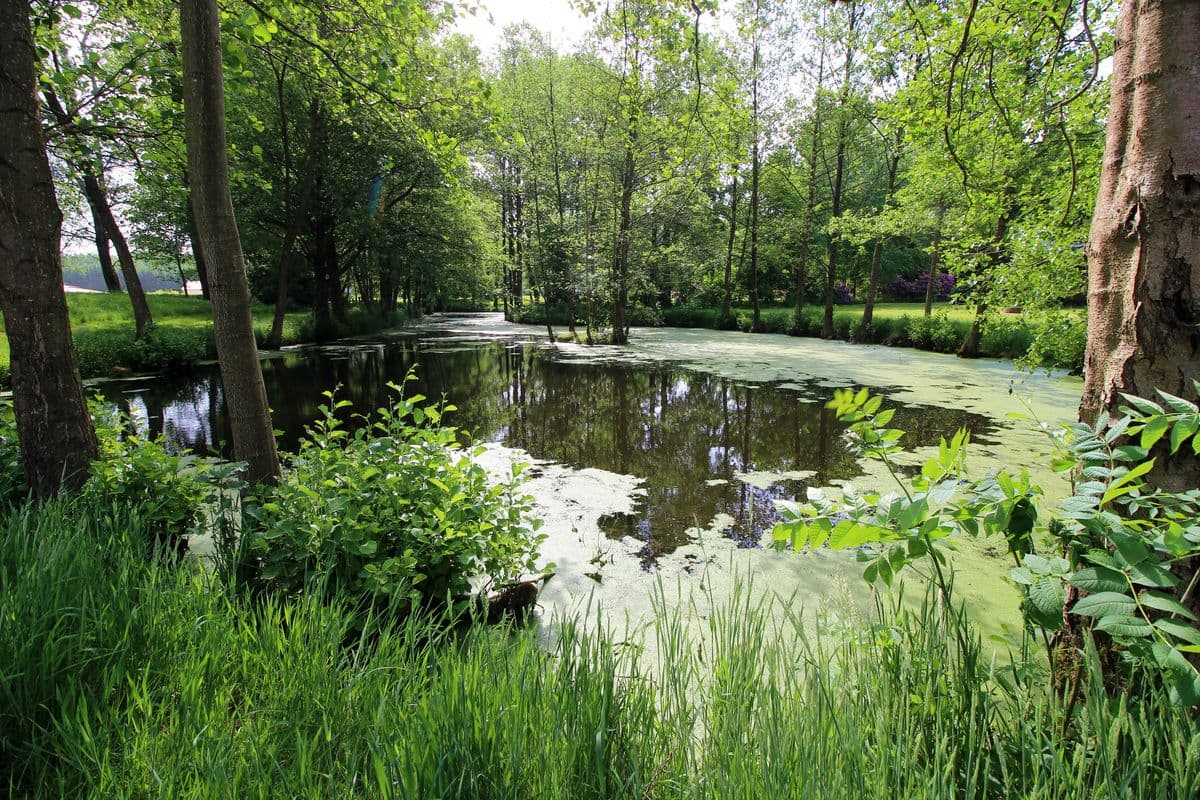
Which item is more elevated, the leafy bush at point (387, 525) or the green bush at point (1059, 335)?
the green bush at point (1059, 335)

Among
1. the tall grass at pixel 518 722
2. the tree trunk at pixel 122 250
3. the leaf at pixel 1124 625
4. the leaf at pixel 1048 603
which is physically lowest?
the tall grass at pixel 518 722

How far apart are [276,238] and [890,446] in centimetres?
1937

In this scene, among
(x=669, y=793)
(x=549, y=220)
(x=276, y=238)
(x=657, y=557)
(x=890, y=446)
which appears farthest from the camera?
(x=549, y=220)

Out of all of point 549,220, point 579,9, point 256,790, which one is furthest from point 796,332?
point 256,790

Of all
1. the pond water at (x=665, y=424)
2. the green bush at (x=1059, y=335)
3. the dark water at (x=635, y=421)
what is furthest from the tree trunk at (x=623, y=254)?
the green bush at (x=1059, y=335)

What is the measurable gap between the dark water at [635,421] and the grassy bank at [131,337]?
64 cm

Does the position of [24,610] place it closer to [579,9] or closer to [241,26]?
[241,26]

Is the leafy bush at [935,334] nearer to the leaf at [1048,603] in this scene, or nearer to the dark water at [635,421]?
the dark water at [635,421]

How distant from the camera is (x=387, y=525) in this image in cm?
215

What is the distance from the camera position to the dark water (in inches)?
172

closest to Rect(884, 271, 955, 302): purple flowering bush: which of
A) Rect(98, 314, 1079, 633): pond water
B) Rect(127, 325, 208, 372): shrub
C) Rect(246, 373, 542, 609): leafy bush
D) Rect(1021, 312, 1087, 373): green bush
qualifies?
Rect(98, 314, 1079, 633): pond water

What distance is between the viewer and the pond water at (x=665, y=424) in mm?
3369

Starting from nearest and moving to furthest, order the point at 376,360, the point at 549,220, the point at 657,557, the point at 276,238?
the point at 657,557, the point at 376,360, the point at 276,238, the point at 549,220

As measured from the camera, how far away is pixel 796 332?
63.5ft
